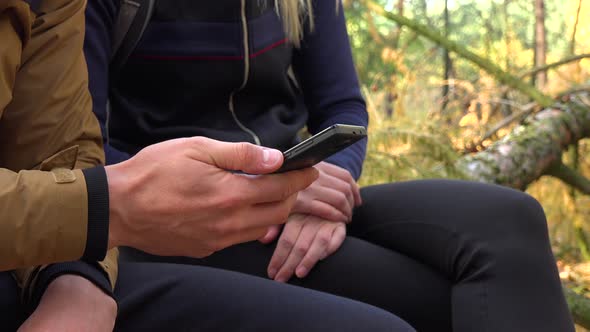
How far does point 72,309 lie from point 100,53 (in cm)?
51

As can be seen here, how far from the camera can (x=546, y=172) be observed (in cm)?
246

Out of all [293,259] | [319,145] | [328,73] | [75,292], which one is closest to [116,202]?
[75,292]

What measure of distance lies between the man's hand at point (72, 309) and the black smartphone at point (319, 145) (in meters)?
0.26

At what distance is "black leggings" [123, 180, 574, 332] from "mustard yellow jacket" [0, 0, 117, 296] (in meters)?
0.31

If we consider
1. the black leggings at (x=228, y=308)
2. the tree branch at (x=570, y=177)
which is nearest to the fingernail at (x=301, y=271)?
the black leggings at (x=228, y=308)

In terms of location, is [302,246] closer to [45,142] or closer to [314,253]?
[314,253]

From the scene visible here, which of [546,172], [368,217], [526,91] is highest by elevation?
[368,217]

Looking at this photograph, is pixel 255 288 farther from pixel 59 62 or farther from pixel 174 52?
pixel 174 52

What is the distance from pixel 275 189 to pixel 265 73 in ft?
1.75

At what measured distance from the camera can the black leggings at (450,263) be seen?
106 centimetres

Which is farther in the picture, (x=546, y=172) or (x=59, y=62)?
(x=546, y=172)

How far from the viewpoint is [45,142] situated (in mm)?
960

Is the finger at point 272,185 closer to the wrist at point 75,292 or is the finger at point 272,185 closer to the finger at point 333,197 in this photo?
the wrist at point 75,292

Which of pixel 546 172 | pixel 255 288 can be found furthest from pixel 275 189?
pixel 546 172
